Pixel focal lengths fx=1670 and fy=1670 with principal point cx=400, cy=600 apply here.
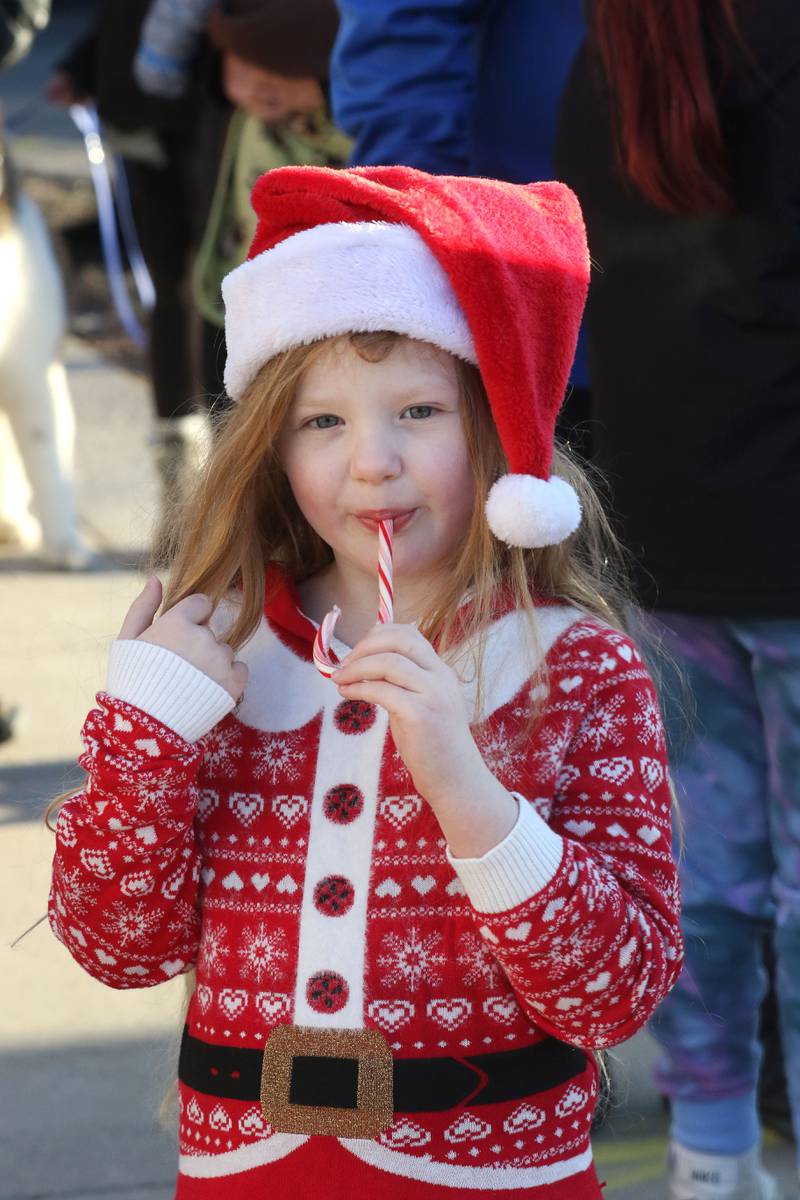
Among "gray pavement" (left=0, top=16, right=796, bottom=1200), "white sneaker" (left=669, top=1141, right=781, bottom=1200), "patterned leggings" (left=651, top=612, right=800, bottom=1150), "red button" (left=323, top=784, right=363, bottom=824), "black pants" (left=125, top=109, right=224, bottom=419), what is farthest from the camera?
"black pants" (left=125, top=109, right=224, bottom=419)

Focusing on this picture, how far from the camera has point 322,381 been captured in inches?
A: 72.3

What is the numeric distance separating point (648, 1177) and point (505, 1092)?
1339 millimetres

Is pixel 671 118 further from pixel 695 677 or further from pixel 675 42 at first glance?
pixel 695 677

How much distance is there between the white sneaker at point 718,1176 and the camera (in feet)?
8.74

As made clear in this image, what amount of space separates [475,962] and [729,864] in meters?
0.95

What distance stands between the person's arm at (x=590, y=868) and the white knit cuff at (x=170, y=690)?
32 centimetres

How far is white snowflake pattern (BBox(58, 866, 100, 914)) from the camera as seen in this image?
5.83 ft

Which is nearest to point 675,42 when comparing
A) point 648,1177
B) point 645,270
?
point 645,270

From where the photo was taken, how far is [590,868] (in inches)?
65.6

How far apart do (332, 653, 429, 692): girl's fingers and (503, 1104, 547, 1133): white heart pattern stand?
20.3 inches

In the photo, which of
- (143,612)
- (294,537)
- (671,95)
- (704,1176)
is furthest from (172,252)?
(143,612)

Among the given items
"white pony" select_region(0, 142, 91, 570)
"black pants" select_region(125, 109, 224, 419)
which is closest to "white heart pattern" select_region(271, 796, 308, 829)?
"black pants" select_region(125, 109, 224, 419)

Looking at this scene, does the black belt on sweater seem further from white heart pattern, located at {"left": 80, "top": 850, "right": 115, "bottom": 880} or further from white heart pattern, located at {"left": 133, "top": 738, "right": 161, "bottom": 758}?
white heart pattern, located at {"left": 133, "top": 738, "right": 161, "bottom": 758}

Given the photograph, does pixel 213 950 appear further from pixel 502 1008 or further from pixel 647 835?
pixel 647 835
